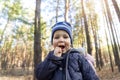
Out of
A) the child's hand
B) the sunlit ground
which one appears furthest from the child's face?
the sunlit ground

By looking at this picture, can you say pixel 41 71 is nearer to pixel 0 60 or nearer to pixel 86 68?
pixel 86 68

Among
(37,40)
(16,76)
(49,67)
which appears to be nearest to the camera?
(49,67)

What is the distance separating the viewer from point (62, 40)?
1.96 meters

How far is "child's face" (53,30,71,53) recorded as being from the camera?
Answer: 1.96 meters

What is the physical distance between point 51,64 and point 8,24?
104 feet

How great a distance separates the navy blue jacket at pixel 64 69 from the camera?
186cm

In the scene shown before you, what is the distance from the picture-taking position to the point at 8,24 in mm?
32531

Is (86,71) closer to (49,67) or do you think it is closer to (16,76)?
(49,67)

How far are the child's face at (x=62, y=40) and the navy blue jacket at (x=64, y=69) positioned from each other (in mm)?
73

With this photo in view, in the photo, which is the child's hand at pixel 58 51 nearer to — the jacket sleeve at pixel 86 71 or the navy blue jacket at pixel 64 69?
the navy blue jacket at pixel 64 69

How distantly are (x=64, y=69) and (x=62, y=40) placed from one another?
254 mm

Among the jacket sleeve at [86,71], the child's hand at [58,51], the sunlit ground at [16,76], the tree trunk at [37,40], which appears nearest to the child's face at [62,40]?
the child's hand at [58,51]

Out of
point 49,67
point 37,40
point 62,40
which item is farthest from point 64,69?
point 37,40

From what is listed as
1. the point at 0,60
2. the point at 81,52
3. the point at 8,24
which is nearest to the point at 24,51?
the point at 0,60
